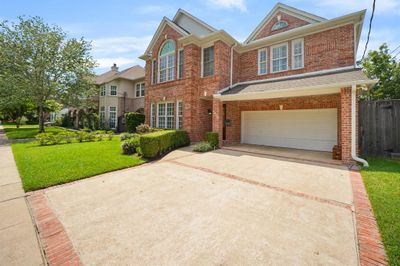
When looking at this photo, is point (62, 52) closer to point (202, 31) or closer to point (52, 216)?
point (202, 31)

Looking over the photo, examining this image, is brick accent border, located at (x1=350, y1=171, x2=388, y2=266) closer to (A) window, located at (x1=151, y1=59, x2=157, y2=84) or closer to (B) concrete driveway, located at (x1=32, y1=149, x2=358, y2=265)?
(B) concrete driveway, located at (x1=32, y1=149, x2=358, y2=265)

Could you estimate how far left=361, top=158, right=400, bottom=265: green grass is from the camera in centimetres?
264

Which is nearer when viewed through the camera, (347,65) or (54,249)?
(54,249)

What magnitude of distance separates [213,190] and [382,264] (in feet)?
10.1

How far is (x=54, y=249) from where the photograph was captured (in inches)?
105

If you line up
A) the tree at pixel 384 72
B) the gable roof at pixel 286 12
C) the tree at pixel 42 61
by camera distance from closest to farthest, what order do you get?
1. the gable roof at pixel 286 12
2. the tree at pixel 42 61
3. the tree at pixel 384 72

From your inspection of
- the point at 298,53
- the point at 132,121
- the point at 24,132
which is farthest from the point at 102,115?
the point at 298,53

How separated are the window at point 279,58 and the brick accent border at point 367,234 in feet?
30.3

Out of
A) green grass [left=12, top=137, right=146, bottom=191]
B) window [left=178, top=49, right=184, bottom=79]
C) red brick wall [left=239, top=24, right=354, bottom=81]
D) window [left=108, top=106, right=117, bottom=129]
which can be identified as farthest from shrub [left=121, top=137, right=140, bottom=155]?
window [left=108, top=106, right=117, bottom=129]

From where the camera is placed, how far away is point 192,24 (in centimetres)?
1442

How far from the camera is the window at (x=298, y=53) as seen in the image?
11050 mm

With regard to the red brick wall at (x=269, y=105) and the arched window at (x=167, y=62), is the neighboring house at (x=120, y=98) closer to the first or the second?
the arched window at (x=167, y=62)

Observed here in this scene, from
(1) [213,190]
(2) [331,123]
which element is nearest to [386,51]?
(2) [331,123]

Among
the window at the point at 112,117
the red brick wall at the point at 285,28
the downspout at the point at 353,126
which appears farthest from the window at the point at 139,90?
the downspout at the point at 353,126
